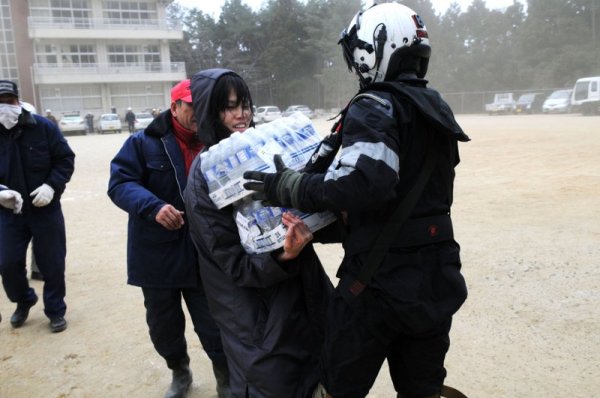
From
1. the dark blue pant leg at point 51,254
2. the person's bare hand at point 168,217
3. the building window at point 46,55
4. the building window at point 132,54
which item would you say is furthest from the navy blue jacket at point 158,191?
the building window at point 132,54

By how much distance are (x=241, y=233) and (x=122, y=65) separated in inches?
2100

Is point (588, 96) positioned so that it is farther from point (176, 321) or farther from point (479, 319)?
point (176, 321)

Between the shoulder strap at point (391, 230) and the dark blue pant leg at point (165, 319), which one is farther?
the dark blue pant leg at point (165, 319)

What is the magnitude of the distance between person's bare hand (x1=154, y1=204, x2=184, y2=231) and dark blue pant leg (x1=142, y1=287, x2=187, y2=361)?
497 mm

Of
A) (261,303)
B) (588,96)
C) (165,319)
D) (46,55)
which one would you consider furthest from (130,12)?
(261,303)

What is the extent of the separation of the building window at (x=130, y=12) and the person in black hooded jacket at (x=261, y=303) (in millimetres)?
54193

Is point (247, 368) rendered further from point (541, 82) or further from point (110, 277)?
point (541, 82)

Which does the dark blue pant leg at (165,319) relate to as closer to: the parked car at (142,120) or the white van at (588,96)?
the white van at (588,96)

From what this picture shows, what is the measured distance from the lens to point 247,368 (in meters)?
2.21

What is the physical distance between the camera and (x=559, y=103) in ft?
114

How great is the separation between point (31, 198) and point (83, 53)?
5104 centimetres

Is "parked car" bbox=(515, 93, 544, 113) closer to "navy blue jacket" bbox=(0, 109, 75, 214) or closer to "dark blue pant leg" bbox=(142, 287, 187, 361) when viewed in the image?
"navy blue jacket" bbox=(0, 109, 75, 214)

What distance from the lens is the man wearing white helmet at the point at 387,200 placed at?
1.85 m

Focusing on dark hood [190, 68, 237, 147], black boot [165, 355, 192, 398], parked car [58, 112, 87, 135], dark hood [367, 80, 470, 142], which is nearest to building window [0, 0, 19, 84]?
parked car [58, 112, 87, 135]
